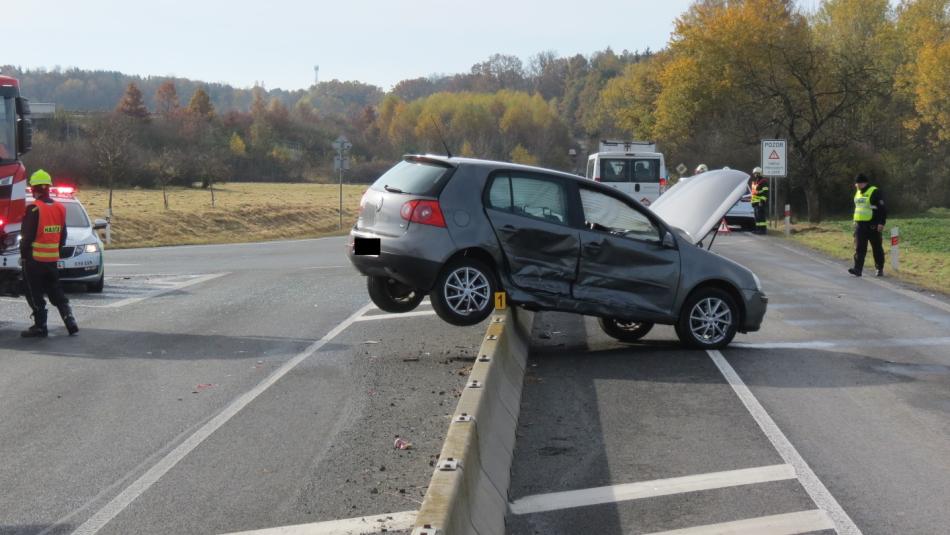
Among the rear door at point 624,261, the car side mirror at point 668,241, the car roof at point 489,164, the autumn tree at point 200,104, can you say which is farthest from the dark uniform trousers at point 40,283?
the autumn tree at point 200,104

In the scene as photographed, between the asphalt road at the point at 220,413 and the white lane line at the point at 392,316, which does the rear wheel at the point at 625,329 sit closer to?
the asphalt road at the point at 220,413

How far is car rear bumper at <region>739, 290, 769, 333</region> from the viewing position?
11586mm

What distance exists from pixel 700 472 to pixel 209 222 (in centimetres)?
4394

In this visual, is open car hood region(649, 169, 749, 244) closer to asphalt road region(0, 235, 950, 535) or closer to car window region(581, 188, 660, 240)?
car window region(581, 188, 660, 240)

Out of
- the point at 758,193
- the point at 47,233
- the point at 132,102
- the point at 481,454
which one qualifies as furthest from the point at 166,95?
the point at 481,454

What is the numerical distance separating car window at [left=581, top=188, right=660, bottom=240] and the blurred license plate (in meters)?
2.05

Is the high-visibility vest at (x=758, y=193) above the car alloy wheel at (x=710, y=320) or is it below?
above

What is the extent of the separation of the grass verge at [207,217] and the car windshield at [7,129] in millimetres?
19429

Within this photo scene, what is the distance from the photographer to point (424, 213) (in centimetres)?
1077

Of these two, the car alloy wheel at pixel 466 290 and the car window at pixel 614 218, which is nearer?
the car alloy wheel at pixel 466 290

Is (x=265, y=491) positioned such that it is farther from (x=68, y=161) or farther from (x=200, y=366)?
(x=68, y=161)

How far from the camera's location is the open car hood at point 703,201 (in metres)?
11.9

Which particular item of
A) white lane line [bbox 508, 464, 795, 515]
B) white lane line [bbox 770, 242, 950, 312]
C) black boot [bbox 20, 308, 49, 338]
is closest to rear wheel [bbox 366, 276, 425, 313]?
black boot [bbox 20, 308, 49, 338]

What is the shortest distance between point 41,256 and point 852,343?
9.15 meters
